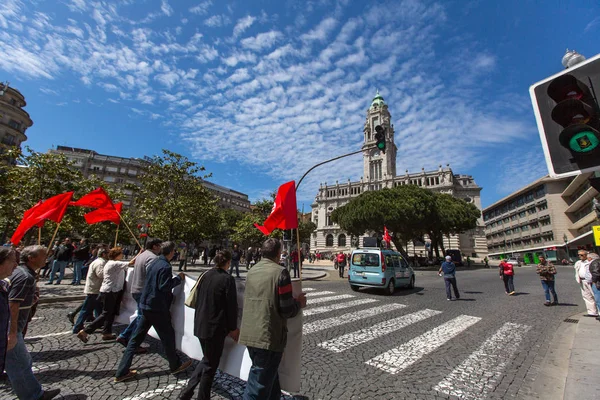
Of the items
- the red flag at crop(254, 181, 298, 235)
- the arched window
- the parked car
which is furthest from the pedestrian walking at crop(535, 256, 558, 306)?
the arched window

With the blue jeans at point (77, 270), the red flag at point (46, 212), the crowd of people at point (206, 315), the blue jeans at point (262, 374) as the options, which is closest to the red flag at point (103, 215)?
the red flag at point (46, 212)

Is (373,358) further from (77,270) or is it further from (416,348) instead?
(77,270)

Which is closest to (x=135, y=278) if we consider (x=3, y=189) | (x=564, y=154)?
(x=564, y=154)

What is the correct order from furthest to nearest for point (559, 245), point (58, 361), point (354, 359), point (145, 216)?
1. point (559, 245)
2. point (145, 216)
3. point (354, 359)
4. point (58, 361)

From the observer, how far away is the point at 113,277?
518 cm

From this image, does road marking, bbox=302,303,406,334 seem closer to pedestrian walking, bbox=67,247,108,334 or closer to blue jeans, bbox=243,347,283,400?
blue jeans, bbox=243,347,283,400

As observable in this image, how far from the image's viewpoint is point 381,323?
6773 millimetres

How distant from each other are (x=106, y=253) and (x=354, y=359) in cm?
514

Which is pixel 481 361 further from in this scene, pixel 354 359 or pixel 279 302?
pixel 279 302

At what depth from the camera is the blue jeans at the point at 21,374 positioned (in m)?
2.79

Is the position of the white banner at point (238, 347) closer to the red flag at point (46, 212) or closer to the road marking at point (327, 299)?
the red flag at point (46, 212)

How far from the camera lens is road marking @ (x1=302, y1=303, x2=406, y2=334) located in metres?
6.23

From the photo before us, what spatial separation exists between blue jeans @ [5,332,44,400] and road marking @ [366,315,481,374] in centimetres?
408

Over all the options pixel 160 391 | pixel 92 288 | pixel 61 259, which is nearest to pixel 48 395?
pixel 160 391
